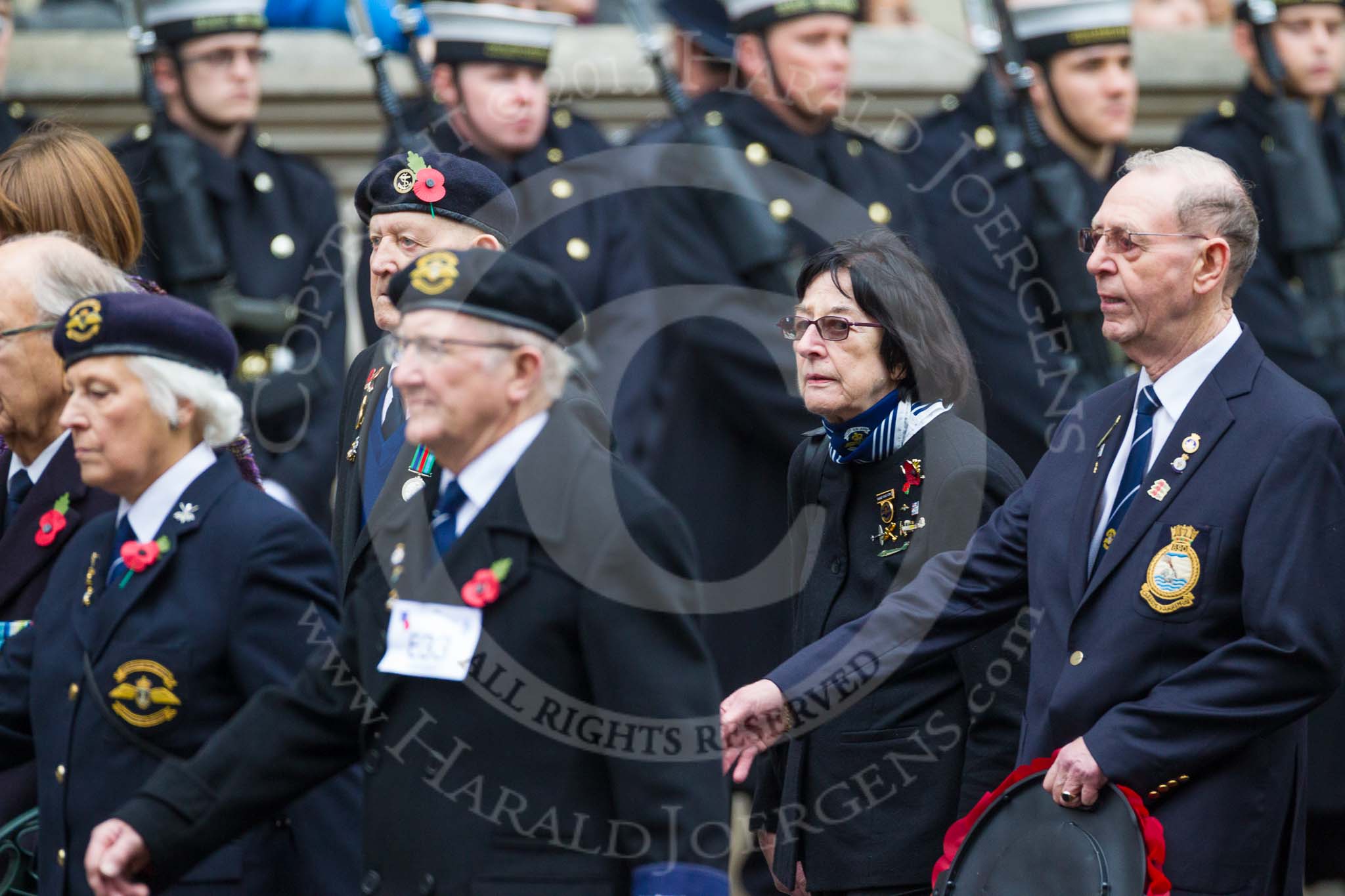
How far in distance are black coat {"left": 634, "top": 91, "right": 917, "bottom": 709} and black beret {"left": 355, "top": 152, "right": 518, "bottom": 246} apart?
1971 mm

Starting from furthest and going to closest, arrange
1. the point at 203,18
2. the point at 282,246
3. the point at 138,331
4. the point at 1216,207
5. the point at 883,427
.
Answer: the point at 282,246 < the point at 203,18 < the point at 883,427 < the point at 1216,207 < the point at 138,331

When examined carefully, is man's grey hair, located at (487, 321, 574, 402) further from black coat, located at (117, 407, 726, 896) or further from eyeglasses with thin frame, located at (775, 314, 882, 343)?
eyeglasses with thin frame, located at (775, 314, 882, 343)

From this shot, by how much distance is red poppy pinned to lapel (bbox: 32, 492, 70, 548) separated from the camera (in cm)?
486

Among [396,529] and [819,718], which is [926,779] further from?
[396,529]

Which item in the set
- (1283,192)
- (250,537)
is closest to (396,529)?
(250,537)

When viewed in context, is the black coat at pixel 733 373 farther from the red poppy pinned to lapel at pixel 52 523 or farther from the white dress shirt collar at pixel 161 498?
the white dress shirt collar at pixel 161 498

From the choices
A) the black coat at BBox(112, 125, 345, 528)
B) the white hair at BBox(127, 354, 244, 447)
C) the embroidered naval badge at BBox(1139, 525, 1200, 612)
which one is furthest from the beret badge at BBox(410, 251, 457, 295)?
the black coat at BBox(112, 125, 345, 528)

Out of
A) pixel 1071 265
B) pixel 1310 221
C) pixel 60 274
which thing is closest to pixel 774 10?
pixel 1071 265

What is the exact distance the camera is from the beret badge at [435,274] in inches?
149

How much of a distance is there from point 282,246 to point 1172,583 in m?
3.97

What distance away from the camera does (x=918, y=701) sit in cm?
463

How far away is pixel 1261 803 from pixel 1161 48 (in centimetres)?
561

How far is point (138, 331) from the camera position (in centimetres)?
430

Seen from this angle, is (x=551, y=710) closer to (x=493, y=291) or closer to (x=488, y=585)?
(x=488, y=585)
